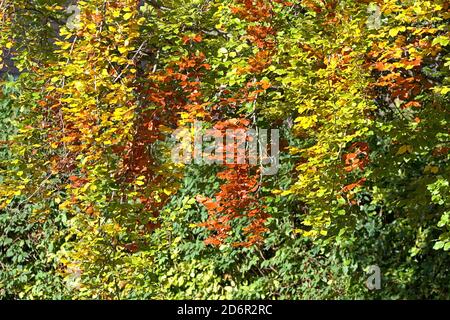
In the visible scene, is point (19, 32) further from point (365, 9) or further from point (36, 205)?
point (365, 9)

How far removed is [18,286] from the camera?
763cm

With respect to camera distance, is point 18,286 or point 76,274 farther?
point 18,286

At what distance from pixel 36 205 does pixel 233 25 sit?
2676 millimetres

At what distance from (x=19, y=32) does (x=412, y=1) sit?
2.83 m

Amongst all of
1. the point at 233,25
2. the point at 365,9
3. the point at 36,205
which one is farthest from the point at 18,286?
the point at 365,9

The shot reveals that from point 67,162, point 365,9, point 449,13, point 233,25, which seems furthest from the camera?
point 67,162

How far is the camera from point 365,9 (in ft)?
17.5

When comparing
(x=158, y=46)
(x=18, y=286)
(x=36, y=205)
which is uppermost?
(x=158, y=46)

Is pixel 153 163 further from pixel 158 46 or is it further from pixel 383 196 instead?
pixel 383 196

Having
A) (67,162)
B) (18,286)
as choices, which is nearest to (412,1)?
(67,162)
